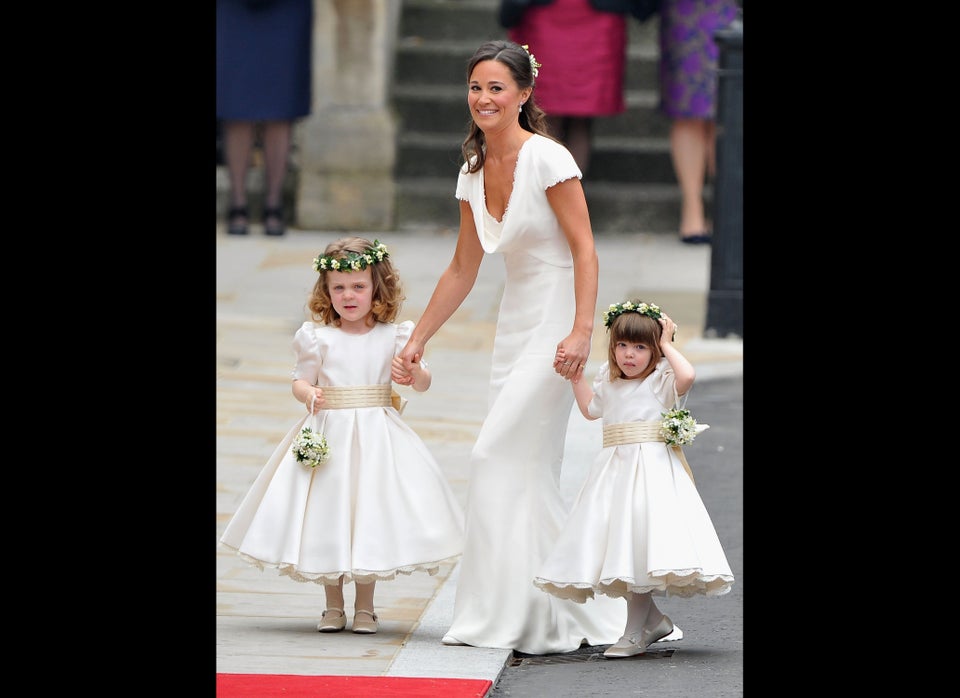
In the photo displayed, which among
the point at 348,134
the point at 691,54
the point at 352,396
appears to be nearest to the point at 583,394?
the point at 352,396

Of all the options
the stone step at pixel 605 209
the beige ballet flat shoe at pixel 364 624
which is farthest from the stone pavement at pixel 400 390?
the stone step at pixel 605 209

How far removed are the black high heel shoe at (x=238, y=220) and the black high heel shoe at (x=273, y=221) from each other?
164mm

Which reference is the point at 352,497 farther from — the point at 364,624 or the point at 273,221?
the point at 273,221

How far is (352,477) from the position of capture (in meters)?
6.37

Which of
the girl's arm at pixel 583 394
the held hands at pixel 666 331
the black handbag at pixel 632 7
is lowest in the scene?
the girl's arm at pixel 583 394

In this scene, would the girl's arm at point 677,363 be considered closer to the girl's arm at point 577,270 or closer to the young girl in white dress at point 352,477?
the girl's arm at point 577,270

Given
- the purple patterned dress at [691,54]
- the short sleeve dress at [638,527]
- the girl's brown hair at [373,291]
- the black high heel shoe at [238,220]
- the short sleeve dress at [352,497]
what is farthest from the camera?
the black high heel shoe at [238,220]

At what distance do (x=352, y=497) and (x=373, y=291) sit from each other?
0.64 meters

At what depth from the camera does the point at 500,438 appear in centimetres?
626

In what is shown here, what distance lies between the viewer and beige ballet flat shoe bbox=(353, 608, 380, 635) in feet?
21.0

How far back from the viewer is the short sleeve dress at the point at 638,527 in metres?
5.91


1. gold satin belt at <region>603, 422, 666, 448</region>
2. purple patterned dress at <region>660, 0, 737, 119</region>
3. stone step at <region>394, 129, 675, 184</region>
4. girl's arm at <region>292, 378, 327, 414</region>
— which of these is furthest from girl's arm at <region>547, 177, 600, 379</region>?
stone step at <region>394, 129, 675, 184</region>
